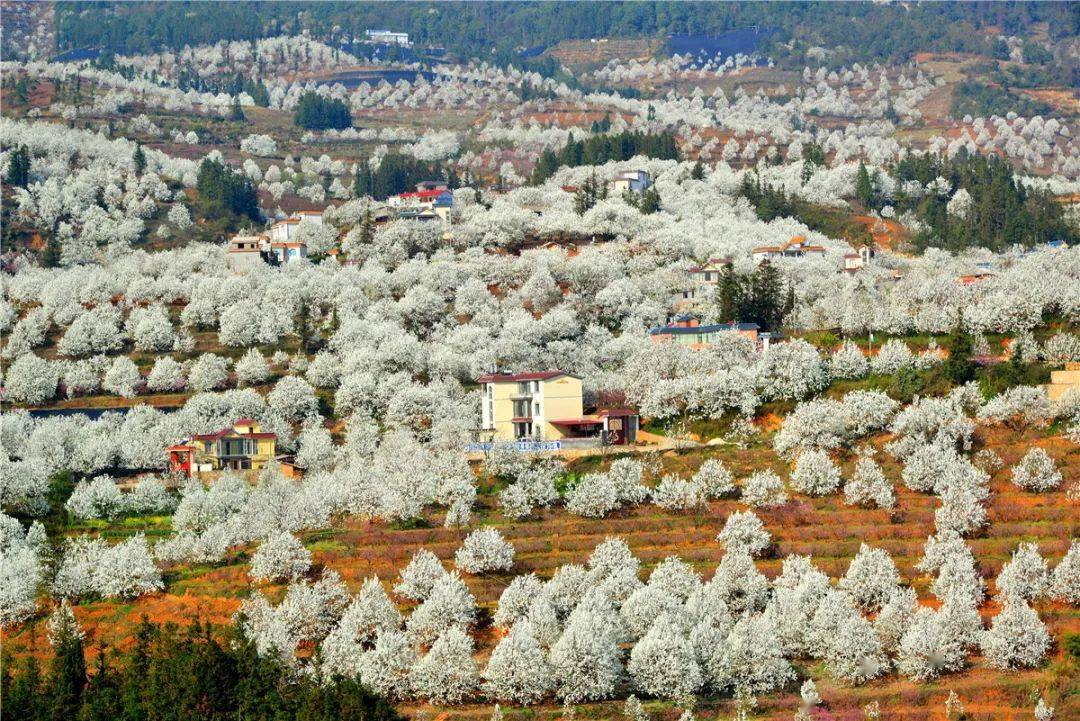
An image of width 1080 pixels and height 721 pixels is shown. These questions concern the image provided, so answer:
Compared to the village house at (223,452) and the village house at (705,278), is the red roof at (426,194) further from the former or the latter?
the village house at (223,452)

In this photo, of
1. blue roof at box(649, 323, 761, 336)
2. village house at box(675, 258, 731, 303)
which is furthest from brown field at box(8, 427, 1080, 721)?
village house at box(675, 258, 731, 303)

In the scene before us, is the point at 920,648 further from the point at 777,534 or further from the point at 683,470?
the point at 683,470

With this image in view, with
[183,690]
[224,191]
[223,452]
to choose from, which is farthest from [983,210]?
[183,690]

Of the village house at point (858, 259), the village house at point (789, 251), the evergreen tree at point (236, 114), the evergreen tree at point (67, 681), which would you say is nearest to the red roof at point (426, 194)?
the village house at point (789, 251)

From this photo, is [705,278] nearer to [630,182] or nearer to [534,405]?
[630,182]

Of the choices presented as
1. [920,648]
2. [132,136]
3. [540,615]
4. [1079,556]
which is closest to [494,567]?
[540,615]

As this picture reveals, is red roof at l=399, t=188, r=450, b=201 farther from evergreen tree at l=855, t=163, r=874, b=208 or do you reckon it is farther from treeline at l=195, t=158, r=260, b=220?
evergreen tree at l=855, t=163, r=874, b=208
